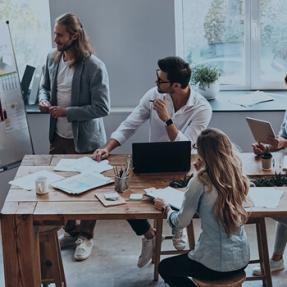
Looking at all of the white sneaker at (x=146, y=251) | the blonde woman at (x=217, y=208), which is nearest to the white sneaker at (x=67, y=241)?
the white sneaker at (x=146, y=251)

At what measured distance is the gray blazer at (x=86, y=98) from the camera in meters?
3.81

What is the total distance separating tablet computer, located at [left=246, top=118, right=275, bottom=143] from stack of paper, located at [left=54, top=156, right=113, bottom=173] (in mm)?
789

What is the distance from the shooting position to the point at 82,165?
3.43m

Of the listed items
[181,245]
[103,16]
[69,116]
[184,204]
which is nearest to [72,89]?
[69,116]

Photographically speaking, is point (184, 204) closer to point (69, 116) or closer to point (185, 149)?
point (185, 149)

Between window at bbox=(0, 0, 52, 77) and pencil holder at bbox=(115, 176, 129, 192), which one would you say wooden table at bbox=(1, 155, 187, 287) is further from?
window at bbox=(0, 0, 52, 77)

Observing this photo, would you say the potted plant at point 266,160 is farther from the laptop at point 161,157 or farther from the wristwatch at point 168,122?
the wristwatch at point 168,122

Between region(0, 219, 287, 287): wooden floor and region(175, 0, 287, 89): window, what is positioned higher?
region(175, 0, 287, 89): window

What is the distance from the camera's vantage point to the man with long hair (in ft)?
12.5

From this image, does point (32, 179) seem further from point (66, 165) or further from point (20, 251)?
point (20, 251)

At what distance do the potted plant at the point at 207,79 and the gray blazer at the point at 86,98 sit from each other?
37.9 inches

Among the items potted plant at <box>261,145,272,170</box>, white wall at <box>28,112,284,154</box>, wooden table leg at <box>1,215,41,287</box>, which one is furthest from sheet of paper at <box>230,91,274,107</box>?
wooden table leg at <box>1,215,41,287</box>

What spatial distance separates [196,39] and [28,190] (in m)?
2.18

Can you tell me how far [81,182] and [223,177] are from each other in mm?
829
